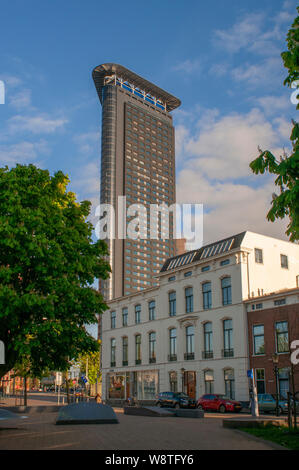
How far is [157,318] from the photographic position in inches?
2200

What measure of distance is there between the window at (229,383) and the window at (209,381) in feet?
6.05

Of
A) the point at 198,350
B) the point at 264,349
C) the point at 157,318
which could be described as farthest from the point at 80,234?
the point at 157,318

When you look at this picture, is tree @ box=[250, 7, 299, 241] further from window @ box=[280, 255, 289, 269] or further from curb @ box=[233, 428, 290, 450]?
window @ box=[280, 255, 289, 269]

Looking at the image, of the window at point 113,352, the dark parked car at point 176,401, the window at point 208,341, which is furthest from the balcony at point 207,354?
the window at point 113,352

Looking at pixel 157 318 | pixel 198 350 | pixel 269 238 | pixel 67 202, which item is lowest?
pixel 198 350

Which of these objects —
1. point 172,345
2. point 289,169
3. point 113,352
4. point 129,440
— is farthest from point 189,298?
point 289,169

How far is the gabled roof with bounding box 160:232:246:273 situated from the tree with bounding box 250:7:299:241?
3394cm

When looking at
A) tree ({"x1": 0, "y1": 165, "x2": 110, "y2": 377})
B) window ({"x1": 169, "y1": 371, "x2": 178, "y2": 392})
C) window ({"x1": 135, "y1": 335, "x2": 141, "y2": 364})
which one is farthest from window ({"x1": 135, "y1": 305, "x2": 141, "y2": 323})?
tree ({"x1": 0, "y1": 165, "x2": 110, "y2": 377})

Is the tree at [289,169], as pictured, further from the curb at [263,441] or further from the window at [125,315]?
the window at [125,315]

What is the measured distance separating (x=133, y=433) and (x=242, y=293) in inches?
1091

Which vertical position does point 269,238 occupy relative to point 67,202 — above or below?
above

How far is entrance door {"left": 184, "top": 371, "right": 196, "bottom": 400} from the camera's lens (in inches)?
1921

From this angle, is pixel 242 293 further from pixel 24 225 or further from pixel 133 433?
pixel 24 225

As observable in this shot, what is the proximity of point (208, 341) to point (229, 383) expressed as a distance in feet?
16.5
